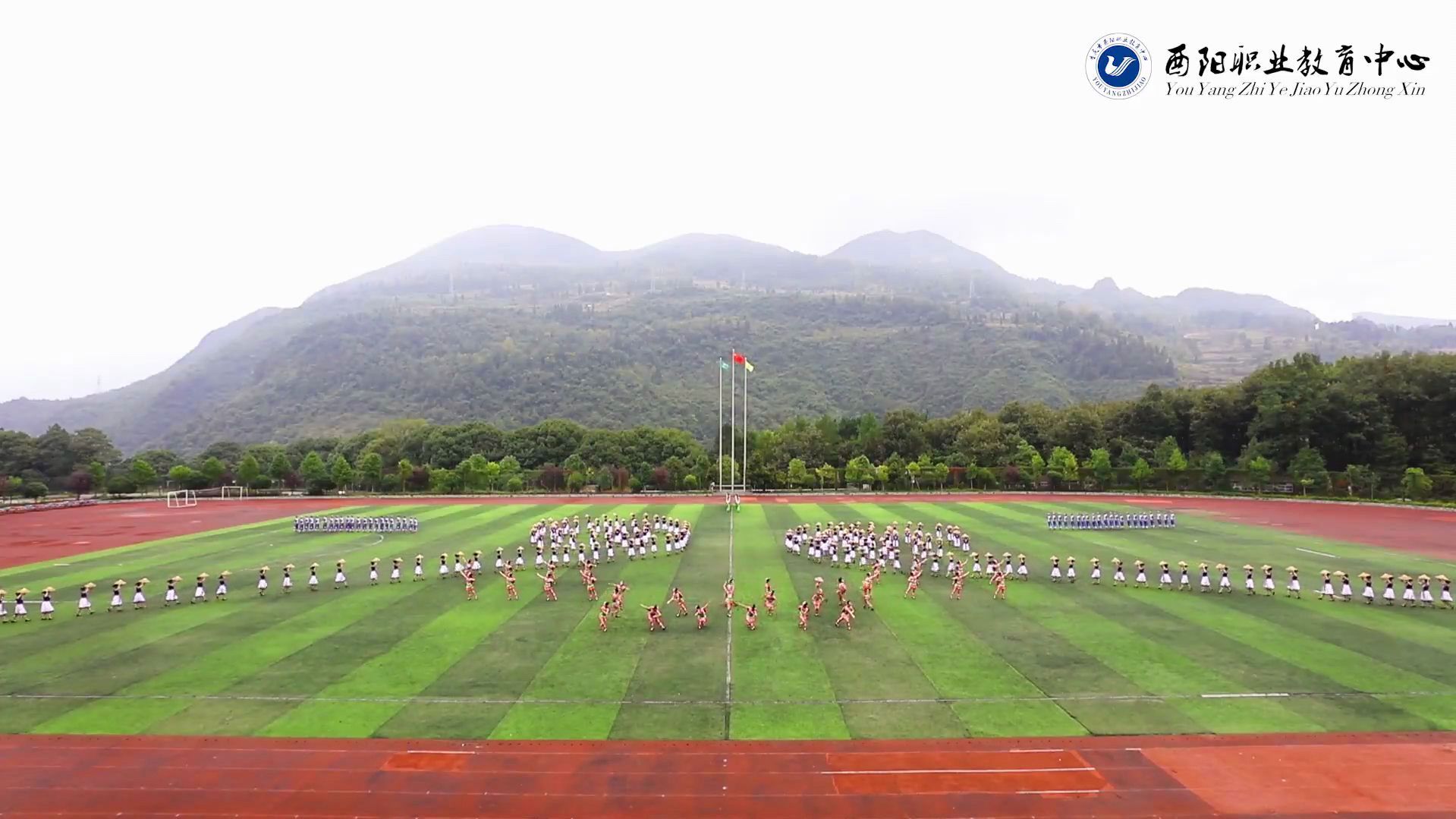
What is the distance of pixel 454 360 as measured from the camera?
17438 cm

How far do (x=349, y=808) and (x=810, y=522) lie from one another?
3618 centimetres

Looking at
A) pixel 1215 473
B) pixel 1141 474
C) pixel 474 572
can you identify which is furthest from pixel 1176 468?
pixel 474 572

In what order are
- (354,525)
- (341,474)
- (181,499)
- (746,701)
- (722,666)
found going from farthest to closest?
(341,474) < (181,499) < (354,525) < (722,666) < (746,701)

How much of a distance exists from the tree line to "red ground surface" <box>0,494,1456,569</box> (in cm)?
635

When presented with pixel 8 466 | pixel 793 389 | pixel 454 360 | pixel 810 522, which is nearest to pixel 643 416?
pixel 793 389

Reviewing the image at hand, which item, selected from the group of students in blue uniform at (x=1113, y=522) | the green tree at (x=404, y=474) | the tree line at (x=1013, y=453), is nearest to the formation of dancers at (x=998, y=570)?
the group of students in blue uniform at (x=1113, y=522)

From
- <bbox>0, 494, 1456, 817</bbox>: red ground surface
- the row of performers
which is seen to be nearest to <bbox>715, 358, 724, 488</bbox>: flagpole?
the row of performers

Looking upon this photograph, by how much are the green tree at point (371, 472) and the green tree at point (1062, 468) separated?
63153mm

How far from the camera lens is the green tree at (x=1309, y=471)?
61.7m

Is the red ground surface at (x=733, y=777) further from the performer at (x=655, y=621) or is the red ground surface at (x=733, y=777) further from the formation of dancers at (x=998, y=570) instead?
the formation of dancers at (x=998, y=570)

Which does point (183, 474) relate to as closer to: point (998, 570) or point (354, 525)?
point (354, 525)

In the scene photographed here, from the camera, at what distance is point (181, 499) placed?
222ft

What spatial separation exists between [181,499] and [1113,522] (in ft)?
243

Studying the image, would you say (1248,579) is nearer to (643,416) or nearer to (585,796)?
(585,796)
